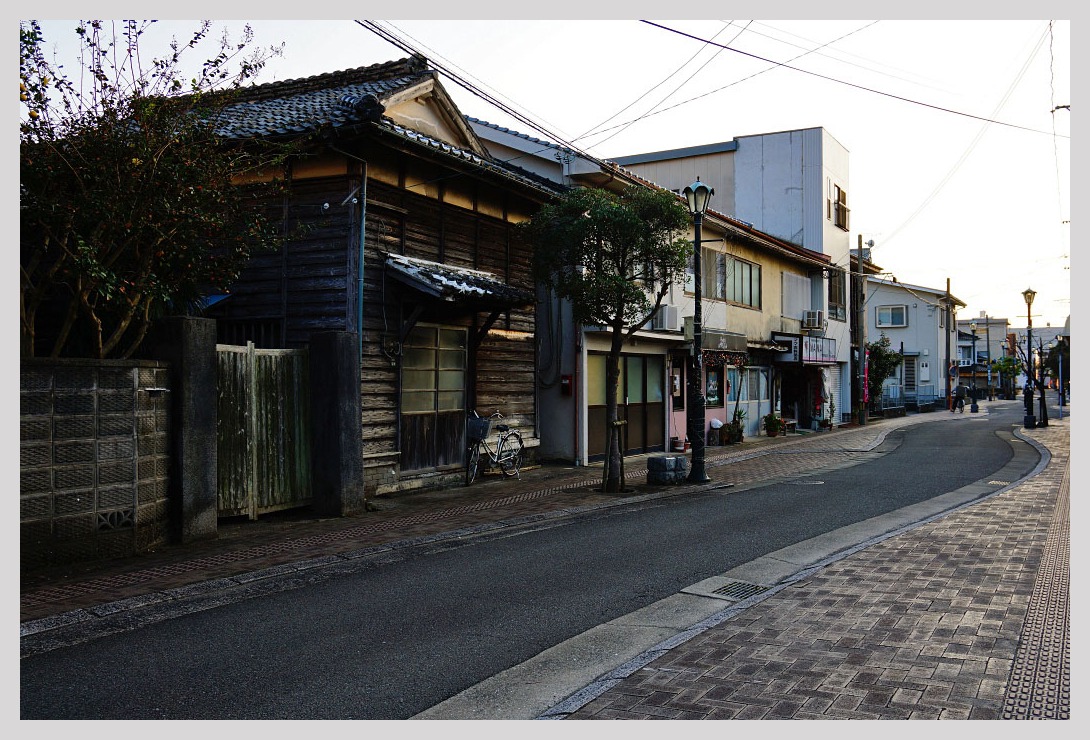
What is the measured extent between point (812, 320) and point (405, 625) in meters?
26.2

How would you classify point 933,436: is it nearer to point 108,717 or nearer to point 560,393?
point 560,393

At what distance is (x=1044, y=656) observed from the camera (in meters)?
5.31

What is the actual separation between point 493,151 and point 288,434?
11669 millimetres

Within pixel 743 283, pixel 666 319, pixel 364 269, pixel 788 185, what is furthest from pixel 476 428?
pixel 788 185

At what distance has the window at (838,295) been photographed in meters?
32.8

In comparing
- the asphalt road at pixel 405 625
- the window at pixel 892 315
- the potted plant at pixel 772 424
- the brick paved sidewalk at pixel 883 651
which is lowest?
the asphalt road at pixel 405 625

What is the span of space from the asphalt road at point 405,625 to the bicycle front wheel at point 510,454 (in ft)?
14.4

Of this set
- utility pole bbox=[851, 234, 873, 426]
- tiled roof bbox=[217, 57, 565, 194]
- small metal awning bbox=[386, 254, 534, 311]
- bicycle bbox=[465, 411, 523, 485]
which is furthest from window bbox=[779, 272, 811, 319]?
small metal awning bbox=[386, 254, 534, 311]

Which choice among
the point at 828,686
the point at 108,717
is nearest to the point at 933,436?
the point at 828,686

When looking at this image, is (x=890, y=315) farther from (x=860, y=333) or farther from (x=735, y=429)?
(x=735, y=429)

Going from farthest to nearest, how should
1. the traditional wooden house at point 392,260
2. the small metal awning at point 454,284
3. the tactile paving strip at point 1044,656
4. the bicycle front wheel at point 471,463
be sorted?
the bicycle front wheel at point 471,463 → the small metal awning at point 454,284 → the traditional wooden house at point 392,260 → the tactile paving strip at point 1044,656

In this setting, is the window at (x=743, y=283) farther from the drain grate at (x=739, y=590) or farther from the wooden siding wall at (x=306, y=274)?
the drain grate at (x=739, y=590)

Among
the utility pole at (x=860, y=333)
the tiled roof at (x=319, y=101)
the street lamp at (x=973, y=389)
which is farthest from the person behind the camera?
the street lamp at (x=973, y=389)

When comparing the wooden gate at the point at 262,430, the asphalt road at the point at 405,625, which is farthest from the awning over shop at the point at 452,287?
the asphalt road at the point at 405,625
